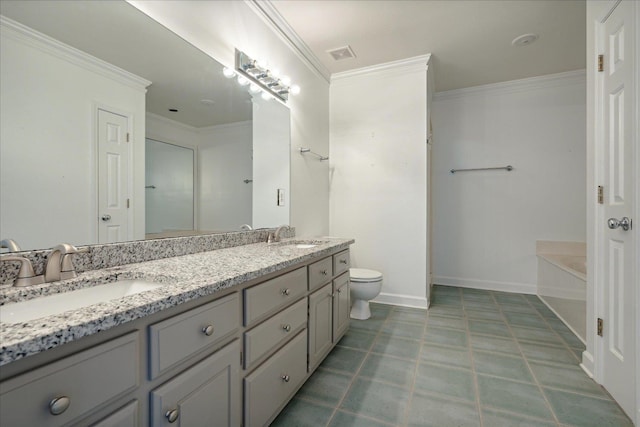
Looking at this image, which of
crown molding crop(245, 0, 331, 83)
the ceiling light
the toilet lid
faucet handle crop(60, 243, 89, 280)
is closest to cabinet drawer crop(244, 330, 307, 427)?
faucet handle crop(60, 243, 89, 280)

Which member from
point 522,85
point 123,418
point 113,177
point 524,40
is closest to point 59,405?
point 123,418

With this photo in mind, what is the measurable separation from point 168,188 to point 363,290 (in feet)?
5.95

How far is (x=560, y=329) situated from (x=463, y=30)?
2.64 metres

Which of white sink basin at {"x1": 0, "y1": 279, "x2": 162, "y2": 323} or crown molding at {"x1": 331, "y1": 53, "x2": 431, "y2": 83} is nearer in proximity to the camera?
white sink basin at {"x1": 0, "y1": 279, "x2": 162, "y2": 323}

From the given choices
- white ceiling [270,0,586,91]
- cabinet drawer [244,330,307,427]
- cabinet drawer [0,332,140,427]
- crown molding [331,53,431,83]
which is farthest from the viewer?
crown molding [331,53,431,83]

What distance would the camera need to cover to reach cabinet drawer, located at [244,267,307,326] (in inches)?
44.4

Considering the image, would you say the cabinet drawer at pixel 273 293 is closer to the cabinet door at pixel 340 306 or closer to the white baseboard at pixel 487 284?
the cabinet door at pixel 340 306

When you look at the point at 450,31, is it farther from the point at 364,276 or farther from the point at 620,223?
the point at 364,276

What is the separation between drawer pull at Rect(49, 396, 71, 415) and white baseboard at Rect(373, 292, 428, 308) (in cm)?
291

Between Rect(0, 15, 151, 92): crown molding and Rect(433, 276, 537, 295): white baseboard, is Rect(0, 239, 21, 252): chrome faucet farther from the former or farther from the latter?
Rect(433, 276, 537, 295): white baseboard

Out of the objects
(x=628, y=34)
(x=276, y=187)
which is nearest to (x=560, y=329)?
(x=628, y=34)

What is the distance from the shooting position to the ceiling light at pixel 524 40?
2623 mm

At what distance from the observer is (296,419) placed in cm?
142

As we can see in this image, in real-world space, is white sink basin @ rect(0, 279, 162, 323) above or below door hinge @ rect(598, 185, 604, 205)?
below
